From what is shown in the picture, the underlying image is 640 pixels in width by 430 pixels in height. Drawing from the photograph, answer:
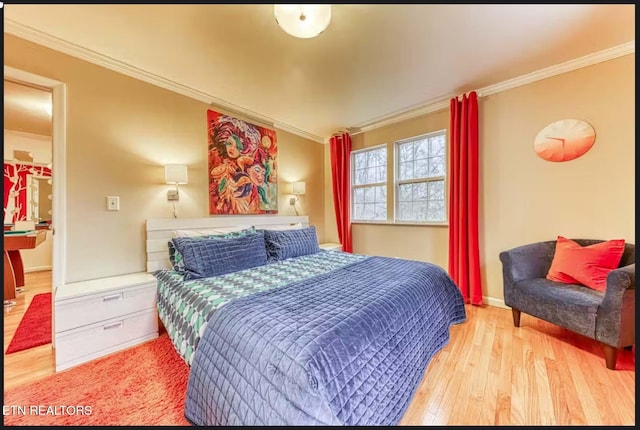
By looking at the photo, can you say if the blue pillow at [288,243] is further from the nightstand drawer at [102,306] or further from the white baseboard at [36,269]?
the white baseboard at [36,269]

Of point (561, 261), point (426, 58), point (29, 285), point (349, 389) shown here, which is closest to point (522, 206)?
point (561, 261)

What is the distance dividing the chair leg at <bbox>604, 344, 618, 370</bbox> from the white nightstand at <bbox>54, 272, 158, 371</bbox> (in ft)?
11.1

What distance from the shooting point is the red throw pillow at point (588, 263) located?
1907 millimetres

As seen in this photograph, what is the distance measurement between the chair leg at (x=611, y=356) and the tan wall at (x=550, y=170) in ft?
3.40

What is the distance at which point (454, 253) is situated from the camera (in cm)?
287

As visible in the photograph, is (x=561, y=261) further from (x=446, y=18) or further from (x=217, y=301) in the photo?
(x=217, y=301)

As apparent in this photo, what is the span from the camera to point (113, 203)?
218 cm

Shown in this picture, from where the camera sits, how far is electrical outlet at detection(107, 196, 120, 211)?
2.16m

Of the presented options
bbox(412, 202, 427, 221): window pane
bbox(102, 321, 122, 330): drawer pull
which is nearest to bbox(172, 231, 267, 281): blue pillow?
bbox(102, 321, 122, 330): drawer pull

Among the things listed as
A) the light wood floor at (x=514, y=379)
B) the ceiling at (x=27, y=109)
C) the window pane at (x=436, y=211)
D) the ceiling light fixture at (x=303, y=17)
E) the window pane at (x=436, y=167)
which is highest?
the ceiling at (x=27, y=109)

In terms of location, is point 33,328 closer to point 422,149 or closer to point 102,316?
point 102,316

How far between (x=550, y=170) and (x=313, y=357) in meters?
2.89

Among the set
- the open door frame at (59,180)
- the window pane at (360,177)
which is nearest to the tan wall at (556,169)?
the window pane at (360,177)

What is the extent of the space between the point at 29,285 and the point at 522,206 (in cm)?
651
